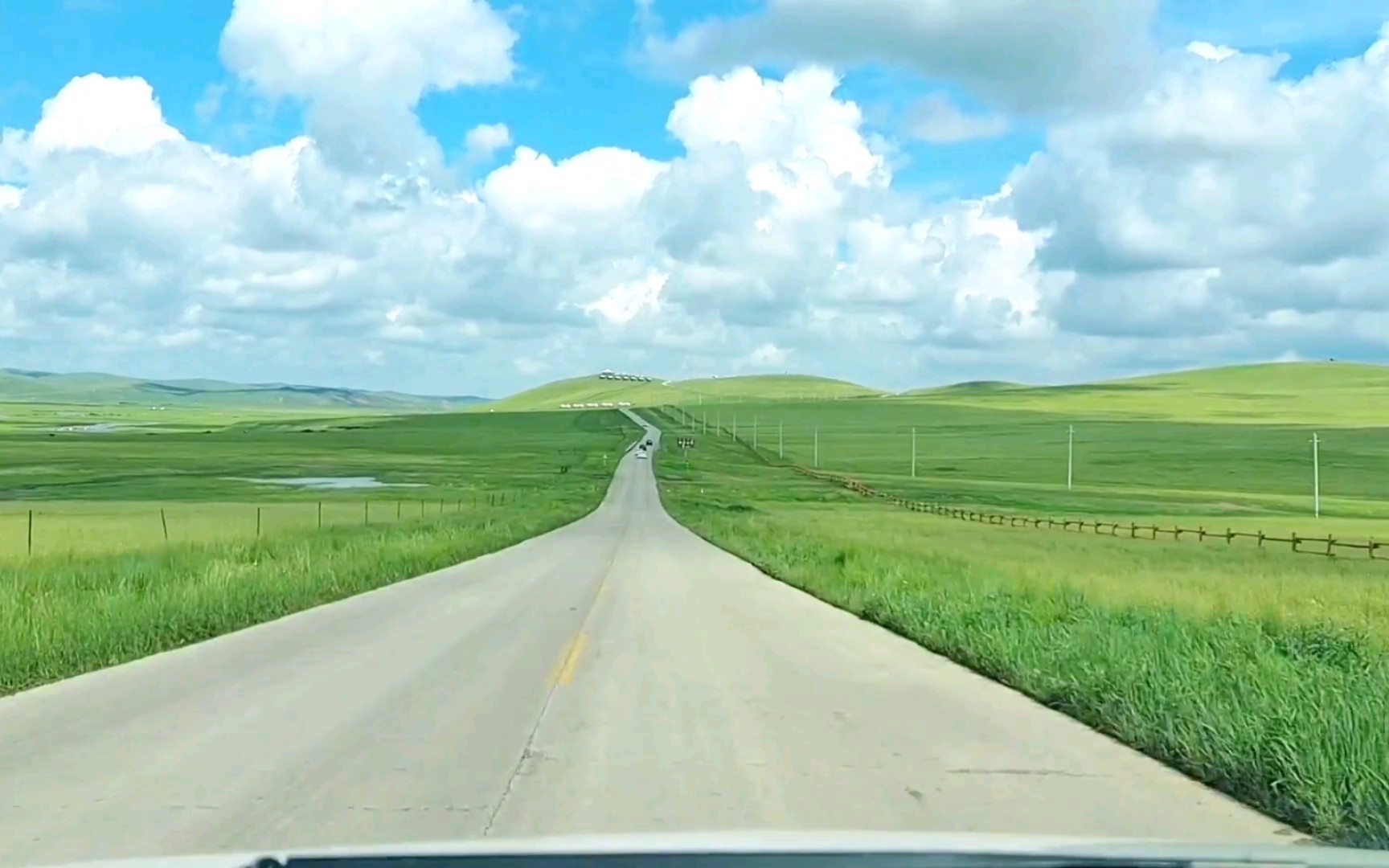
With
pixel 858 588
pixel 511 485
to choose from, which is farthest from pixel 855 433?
pixel 858 588

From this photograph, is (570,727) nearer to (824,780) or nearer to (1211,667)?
(824,780)

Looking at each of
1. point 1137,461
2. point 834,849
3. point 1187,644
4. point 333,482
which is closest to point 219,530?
point 1187,644

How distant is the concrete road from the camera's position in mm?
7062

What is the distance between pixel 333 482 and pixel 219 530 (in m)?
40.9

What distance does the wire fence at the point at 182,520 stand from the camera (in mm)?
34219

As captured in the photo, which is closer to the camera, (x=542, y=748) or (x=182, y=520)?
(x=542, y=748)

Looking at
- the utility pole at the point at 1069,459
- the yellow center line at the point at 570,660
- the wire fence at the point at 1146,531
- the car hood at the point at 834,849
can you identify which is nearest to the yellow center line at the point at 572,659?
the yellow center line at the point at 570,660

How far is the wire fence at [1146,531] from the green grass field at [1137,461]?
2183mm

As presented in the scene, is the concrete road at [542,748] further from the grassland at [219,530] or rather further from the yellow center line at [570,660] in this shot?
the grassland at [219,530]

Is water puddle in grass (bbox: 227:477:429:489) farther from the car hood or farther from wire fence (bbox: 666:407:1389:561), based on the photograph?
the car hood

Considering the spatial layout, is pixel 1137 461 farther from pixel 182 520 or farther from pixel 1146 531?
pixel 182 520

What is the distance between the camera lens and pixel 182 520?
48.4m

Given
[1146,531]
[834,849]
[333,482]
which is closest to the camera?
[834,849]

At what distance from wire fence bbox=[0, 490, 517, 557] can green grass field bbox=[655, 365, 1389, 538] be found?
28981 millimetres
